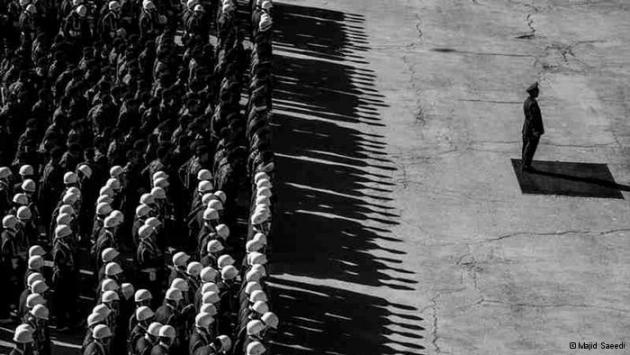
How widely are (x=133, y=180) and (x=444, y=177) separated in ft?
20.2

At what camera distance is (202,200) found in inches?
730

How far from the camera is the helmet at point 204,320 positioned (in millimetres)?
15805

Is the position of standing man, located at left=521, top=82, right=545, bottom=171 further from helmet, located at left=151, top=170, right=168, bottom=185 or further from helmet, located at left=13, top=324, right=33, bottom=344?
helmet, located at left=13, top=324, right=33, bottom=344

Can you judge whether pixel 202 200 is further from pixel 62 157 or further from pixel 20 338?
pixel 20 338

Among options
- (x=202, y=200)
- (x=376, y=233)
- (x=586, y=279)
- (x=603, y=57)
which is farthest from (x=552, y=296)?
(x=603, y=57)

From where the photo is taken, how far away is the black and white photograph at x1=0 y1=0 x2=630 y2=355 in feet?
57.4

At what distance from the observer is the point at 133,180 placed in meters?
19.1

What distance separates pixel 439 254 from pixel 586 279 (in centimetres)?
222

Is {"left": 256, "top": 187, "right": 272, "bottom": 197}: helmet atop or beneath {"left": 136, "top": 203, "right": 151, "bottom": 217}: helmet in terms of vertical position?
atop

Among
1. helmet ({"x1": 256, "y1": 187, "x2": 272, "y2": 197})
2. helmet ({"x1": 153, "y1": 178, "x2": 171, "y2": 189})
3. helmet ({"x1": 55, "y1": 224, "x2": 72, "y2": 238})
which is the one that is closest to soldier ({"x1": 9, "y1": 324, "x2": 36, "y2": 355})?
helmet ({"x1": 55, "y1": 224, "x2": 72, "y2": 238})

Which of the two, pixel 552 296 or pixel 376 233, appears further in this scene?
pixel 376 233

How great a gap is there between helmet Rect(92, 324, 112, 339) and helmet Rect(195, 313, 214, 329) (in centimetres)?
104

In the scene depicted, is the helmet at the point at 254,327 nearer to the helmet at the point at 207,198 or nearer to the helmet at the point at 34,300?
the helmet at the point at 34,300

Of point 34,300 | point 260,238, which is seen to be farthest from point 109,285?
point 260,238
